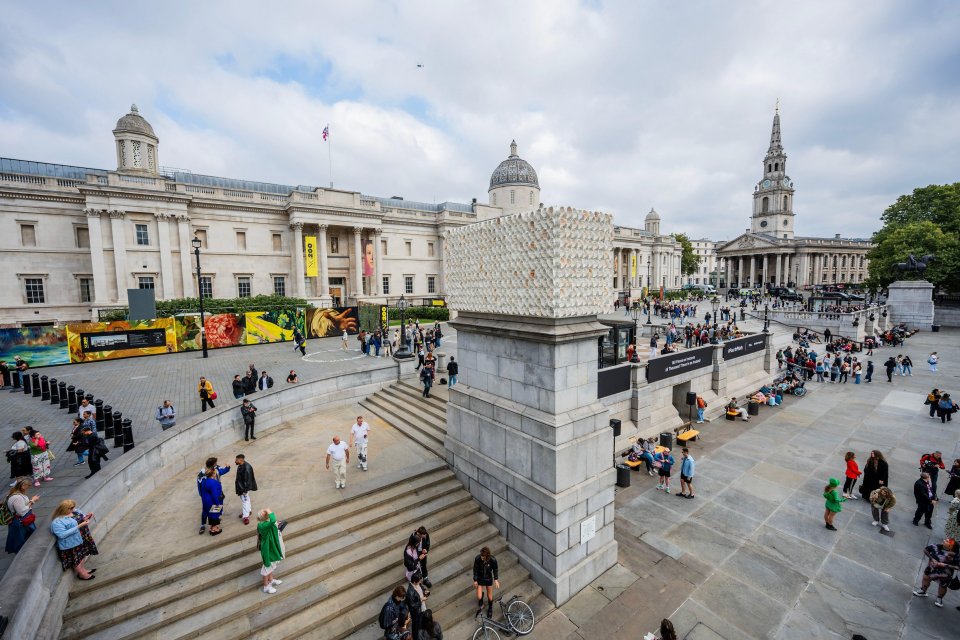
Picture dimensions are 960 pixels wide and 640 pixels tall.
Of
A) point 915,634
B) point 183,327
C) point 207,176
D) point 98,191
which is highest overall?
point 207,176

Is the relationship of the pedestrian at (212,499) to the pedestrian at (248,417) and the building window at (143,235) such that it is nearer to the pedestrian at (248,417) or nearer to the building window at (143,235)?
the pedestrian at (248,417)

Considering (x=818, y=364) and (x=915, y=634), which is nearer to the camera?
(x=915, y=634)

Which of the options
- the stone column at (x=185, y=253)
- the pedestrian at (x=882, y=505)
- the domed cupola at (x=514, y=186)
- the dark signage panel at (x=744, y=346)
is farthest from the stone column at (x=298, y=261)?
the pedestrian at (x=882, y=505)

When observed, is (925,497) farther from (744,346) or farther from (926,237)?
(926,237)

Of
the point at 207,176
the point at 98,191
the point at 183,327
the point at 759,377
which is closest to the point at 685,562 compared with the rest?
the point at 759,377

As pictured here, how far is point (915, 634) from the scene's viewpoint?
23.4 ft

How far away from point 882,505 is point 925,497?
986mm

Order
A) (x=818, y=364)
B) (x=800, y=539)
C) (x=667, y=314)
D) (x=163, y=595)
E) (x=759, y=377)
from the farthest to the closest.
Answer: (x=667, y=314), (x=818, y=364), (x=759, y=377), (x=800, y=539), (x=163, y=595)

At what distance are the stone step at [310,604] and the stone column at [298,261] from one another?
40317mm

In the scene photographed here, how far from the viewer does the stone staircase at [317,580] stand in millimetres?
6480

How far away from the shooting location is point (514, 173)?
190 feet

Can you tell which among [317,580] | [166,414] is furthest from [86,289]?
[317,580]

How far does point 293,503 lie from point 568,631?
20.6ft

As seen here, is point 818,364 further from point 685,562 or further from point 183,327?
point 183,327
